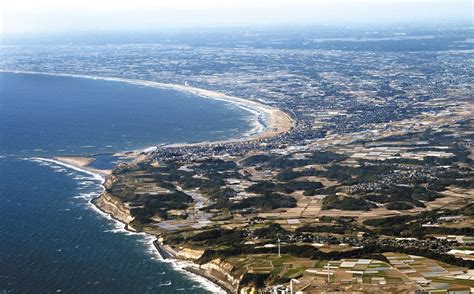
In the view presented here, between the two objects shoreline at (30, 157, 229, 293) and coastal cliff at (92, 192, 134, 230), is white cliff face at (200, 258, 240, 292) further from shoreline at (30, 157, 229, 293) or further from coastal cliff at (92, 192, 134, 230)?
coastal cliff at (92, 192, 134, 230)

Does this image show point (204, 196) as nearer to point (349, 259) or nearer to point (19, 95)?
point (349, 259)

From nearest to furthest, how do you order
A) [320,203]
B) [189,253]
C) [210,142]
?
[189,253] < [320,203] < [210,142]

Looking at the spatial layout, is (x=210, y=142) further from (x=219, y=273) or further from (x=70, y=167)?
(x=219, y=273)

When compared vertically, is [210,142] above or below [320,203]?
below

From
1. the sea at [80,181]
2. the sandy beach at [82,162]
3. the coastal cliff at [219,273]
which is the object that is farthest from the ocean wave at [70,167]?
the coastal cliff at [219,273]

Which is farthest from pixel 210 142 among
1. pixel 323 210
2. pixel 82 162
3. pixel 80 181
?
pixel 323 210

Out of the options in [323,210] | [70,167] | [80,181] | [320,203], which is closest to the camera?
[323,210]

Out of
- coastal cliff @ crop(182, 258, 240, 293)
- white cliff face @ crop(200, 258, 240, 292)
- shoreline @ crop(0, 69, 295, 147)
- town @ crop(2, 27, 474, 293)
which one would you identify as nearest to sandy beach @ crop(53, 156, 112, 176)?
town @ crop(2, 27, 474, 293)

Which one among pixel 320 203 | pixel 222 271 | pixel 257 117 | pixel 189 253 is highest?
pixel 222 271

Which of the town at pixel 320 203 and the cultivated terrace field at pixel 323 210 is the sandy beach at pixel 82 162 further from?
the cultivated terrace field at pixel 323 210
